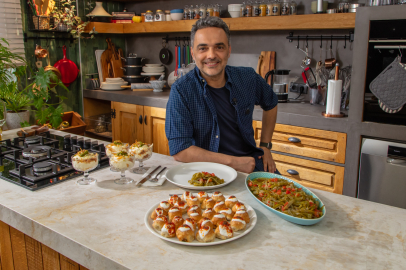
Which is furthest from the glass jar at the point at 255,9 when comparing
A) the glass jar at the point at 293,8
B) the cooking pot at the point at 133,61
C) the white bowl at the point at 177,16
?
the cooking pot at the point at 133,61

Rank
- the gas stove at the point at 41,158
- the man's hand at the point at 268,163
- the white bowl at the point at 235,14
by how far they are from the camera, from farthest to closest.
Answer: the white bowl at the point at 235,14, the man's hand at the point at 268,163, the gas stove at the point at 41,158

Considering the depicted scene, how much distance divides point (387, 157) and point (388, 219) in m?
1.41

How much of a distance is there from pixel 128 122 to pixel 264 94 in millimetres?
2018

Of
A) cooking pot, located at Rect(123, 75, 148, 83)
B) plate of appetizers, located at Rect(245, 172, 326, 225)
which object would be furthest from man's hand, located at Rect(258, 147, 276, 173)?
cooking pot, located at Rect(123, 75, 148, 83)

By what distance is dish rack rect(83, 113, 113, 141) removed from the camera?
410 cm

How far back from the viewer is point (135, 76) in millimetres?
4258

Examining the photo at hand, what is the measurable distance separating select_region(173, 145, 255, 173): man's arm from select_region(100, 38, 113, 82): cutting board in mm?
2847

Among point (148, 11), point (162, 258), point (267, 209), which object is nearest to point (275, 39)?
point (148, 11)

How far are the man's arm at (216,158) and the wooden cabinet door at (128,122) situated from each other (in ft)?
6.42

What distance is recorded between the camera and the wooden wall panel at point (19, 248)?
142 cm

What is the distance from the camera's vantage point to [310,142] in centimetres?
273

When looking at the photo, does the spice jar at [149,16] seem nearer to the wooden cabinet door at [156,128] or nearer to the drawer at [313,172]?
the wooden cabinet door at [156,128]

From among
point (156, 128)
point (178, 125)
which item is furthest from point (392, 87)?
Result: point (156, 128)

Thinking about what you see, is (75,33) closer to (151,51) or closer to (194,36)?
(151,51)
